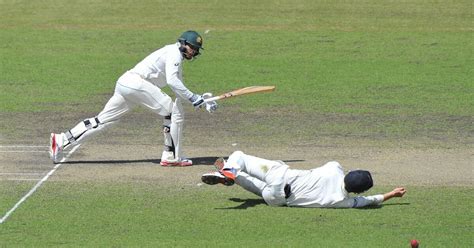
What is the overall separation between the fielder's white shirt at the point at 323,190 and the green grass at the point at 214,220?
0.34 ft

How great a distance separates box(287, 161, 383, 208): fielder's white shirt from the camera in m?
15.4

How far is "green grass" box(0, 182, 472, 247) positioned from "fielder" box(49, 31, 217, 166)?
1557 millimetres

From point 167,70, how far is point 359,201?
4099 mm

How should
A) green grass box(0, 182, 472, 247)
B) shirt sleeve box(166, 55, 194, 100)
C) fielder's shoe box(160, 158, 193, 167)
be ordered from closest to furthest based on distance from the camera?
1. green grass box(0, 182, 472, 247)
2. shirt sleeve box(166, 55, 194, 100)
3. fielder's shoe box(160, 158, 193, 167)

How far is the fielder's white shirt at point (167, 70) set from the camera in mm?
17859

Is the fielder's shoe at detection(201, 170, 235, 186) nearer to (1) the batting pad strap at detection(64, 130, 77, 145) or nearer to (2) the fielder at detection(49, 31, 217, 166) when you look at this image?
(2) the fielder at detection(49, 31, 217, 166)

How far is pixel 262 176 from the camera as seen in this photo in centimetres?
1560

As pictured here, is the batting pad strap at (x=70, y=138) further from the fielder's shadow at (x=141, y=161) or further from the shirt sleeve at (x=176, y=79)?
the shirt sleeve at (x=176, y=79)

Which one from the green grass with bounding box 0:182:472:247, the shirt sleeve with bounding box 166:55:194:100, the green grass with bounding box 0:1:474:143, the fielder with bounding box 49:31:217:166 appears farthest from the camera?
the green grass with bounding box 0:1:474:143

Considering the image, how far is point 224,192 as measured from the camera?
54.4ft

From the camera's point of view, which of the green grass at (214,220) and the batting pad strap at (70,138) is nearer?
the green grass at (214,220)

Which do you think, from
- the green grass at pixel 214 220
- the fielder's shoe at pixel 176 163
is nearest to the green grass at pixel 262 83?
the green grass at pixel 214 220

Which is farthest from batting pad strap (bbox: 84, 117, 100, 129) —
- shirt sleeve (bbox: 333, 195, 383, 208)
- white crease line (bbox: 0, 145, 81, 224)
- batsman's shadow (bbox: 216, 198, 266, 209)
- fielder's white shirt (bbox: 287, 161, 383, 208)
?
shirt sleeve (bbox: 333, 195, 383, 208)

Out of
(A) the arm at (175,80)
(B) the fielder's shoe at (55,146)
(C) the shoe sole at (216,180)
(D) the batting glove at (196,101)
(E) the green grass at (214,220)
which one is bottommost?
(E) the green grass at (214,220)
